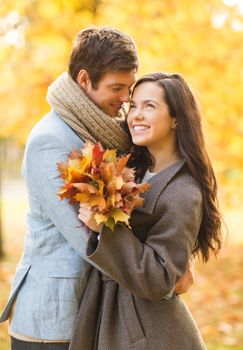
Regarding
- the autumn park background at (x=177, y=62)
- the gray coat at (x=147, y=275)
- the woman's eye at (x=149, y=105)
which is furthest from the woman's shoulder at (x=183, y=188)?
the autumn park background at (x=177, y=62)

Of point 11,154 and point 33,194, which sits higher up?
point 11,154

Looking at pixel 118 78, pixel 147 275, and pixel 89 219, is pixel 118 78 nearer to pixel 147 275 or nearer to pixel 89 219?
pixel 89 219

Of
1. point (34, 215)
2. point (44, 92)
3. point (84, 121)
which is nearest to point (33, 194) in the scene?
point (34, 215)

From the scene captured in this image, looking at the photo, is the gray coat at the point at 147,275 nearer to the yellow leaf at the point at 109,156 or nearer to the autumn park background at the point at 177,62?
the yellow leaf at the point at 109,156

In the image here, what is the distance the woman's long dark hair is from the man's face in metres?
0.07

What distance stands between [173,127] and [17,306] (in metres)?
0.98

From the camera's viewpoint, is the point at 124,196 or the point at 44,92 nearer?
the point at 124,196

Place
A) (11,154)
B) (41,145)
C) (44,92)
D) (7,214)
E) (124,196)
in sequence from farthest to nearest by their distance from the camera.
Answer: (11,154) → (7,214) → (44,92) → (41,145) → (124,196)

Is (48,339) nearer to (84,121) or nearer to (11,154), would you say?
(84,121)

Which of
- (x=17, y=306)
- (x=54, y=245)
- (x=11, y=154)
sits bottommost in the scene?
(x=17, y=306)

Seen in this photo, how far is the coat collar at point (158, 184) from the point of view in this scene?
2.41m

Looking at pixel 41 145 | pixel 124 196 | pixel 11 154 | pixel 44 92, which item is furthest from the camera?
pixel 11 154

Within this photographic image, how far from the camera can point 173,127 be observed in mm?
2562

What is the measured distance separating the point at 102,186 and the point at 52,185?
330 mm
